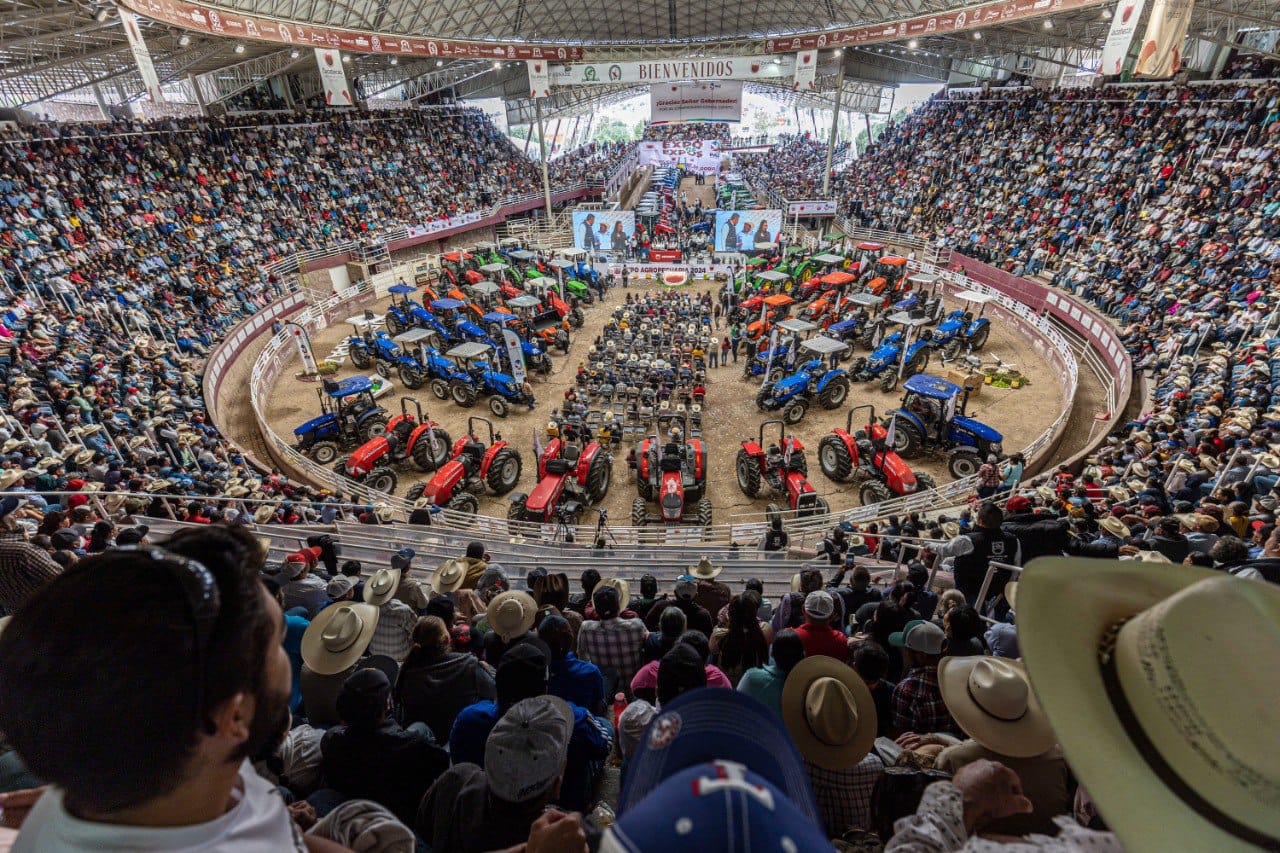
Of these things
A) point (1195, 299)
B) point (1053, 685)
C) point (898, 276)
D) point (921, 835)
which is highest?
point (1053, 685)

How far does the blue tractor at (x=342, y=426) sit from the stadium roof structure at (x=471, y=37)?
482 inches

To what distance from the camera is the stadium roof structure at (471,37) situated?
63.5ft

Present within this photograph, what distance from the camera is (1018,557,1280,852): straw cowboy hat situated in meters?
1.15

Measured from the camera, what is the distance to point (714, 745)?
1.54m

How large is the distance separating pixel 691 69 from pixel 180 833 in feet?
113

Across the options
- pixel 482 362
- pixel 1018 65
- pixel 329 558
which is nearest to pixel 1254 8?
pixel 1018 65

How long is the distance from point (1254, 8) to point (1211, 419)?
711 inches

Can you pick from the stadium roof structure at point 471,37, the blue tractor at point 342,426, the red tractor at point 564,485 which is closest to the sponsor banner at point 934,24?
the stadium roof structure at point 471,37

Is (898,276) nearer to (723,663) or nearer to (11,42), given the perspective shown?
(723,663)

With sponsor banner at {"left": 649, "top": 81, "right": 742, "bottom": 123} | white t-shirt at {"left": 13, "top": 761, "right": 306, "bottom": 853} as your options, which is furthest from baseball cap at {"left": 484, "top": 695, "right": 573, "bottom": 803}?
sponsor banner at {"left": 649, "top": 81, "right": 742, "bottom": 123}

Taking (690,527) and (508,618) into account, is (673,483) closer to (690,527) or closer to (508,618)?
(690,527)

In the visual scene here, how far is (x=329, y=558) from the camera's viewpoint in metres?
7.45

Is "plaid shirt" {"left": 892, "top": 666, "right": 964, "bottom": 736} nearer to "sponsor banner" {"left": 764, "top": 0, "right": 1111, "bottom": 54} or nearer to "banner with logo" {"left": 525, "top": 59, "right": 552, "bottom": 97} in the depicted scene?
"sponsor banner" {"left": 764, "top": 0, "right": 1111, "bottom": 54}

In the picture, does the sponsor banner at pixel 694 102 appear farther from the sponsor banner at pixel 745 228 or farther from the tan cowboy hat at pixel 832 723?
the tan cowboy hat at pixel 832 723
